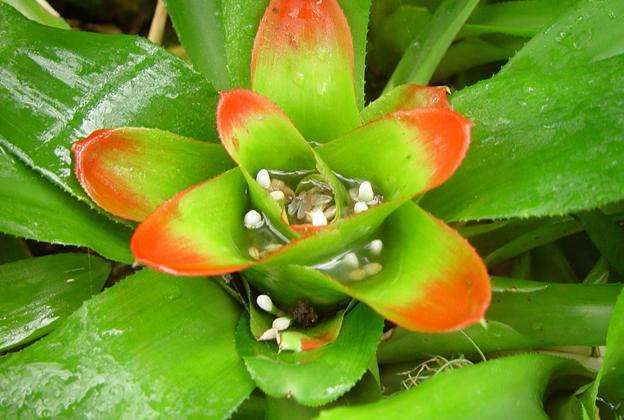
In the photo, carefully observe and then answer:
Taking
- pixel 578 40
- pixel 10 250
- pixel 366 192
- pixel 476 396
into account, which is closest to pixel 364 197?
pixel 366 192

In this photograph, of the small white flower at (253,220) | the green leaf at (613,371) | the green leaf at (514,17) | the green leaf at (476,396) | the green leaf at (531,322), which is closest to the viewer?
the green leaf at (476,396)

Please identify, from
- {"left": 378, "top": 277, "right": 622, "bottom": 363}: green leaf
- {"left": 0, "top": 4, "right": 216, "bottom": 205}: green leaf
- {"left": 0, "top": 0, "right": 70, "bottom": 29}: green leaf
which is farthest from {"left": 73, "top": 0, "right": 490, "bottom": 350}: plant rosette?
{"left": 0, "top": 0, "right": 70, "bottom": 29}: green leaf

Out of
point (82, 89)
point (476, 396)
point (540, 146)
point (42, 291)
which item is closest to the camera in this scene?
point (476, 396)

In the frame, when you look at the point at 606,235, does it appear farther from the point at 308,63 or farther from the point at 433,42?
the point at 308,63

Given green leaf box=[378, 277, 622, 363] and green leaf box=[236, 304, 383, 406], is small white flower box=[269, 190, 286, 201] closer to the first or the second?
green leaf box=[236, 304, 383, 406]

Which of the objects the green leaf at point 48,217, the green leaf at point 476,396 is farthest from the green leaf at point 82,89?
the green leaf at point 476,396

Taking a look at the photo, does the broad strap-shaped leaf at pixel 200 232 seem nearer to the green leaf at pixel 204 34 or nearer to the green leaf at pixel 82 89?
the green leaf at pixel 82 89
